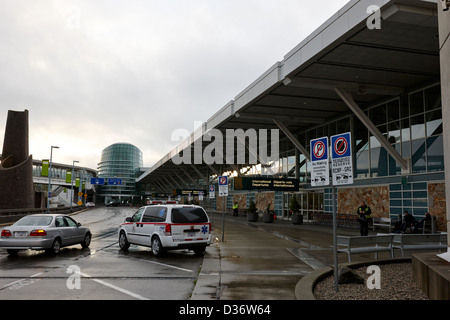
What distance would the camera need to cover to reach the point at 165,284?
8.48m

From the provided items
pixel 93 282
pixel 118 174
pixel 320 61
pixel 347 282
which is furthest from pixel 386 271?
pixel 118 174

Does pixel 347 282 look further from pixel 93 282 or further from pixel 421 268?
pixel 93 282

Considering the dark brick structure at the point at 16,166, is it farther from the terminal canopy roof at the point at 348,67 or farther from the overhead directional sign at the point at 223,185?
the overhead directional sign at the point at 223,185

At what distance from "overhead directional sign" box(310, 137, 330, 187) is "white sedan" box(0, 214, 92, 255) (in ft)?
31.3

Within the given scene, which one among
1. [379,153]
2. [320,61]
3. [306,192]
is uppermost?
[320,61]

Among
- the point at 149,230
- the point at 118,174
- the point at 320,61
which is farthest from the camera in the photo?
the point at 118,174

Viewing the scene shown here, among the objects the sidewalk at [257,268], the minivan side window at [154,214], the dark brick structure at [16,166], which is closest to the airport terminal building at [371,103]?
the sidewalk at [257,268]

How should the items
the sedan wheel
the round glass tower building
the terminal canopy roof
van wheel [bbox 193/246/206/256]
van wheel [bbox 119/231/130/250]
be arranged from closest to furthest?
the sedan wheel
van wheel [bbox 193/246/206/256]
the terminal canopy roof
van wheel [bbox 119/231/130/250]
the round glass tower building

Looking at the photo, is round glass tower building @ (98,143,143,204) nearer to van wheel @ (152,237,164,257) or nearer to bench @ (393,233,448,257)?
van wheel @ (152,237,164,257)

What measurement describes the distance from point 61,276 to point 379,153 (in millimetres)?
22785

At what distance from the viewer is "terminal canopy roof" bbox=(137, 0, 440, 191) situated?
15.0 meters

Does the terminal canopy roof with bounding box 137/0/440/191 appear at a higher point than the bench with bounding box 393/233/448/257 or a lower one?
higher

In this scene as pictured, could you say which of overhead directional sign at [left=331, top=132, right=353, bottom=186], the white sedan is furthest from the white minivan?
overhead directional sign at [left=331, top=132, right=353, bottom=186]
